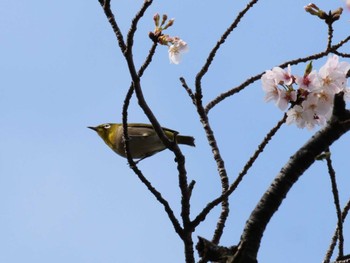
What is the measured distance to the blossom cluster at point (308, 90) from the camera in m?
3.55

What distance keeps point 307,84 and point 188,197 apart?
3.54 feet

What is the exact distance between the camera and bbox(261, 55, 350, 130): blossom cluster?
3553mm

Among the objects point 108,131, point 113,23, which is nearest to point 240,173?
point 113,23

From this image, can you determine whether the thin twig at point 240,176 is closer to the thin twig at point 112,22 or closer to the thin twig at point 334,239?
the thin twig at point 334,239

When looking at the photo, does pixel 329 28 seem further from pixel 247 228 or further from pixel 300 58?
pixel 247 228

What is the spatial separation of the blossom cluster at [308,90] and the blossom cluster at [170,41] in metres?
1.36

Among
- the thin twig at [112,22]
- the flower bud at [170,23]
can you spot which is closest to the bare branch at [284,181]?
the thin twig at [112,22]

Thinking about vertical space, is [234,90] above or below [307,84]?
above

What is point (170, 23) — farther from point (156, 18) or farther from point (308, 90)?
point (308, 90)

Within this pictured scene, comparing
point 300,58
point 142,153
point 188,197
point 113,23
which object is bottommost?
point 188,197

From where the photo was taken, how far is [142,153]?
338 inches

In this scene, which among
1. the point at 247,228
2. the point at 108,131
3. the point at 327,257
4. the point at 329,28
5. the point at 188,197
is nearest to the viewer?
the point at 247,228

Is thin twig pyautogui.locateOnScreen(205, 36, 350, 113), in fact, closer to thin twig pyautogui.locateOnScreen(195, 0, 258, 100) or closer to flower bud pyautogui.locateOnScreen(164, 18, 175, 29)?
thin twig pyautogui.locateOnScreen(195, 0, 258, 100)

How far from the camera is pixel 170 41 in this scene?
5422 millimetres
